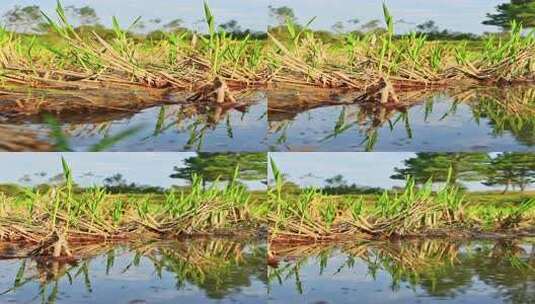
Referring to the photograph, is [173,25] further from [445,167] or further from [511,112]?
[445,167]

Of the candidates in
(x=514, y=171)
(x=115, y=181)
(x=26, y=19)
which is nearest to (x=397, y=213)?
(x=514, y=171)

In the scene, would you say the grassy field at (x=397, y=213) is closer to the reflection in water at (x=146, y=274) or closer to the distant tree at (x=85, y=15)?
the reflection in water at (x=146, y=274)

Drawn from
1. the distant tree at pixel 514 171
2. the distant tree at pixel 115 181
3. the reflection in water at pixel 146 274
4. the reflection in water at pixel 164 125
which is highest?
the reflection in water at pixel 164 125

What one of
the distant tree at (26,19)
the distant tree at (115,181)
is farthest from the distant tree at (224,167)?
the distant tree at (26,19)

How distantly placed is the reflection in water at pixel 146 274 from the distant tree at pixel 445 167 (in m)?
0.65

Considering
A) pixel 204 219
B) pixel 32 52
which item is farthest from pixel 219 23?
pixel 204 219

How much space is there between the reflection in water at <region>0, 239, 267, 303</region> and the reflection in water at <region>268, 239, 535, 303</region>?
115 millimetres

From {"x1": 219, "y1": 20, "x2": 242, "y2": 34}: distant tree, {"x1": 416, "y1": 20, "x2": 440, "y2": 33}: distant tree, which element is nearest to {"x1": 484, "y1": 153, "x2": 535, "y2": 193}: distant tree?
{"x1": 416, "y1": 20, "x2": 440, "y2": 33}: distant tree

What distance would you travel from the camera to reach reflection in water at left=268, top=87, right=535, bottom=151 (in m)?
3.08

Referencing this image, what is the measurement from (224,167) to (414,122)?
0.79 meters

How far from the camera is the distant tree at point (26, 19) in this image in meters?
3.20

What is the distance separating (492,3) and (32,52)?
5.14 feet

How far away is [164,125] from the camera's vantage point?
10.0ft

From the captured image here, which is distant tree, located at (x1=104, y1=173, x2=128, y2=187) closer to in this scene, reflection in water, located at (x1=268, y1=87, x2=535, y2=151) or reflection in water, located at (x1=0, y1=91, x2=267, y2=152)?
reflection in water, located at (x1=0, y1=91, x2=267, y2=152)
